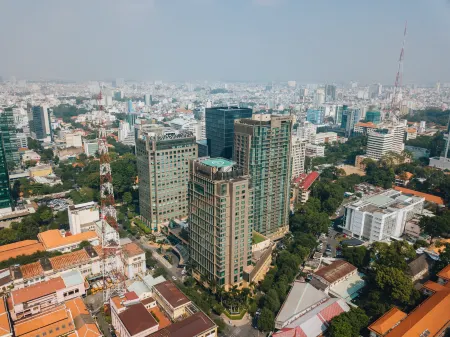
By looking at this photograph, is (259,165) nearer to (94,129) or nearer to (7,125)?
(7,125)

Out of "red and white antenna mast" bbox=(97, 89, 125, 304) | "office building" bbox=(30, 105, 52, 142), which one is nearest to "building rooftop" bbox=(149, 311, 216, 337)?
"red and white antenna mast" bbox=(97, 89, 125, 304)

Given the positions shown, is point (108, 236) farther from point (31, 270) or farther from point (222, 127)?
point (222, 127)

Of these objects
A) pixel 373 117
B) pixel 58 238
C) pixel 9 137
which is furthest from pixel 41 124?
pixel 373 117

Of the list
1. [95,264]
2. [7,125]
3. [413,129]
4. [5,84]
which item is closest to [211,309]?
[95,264]

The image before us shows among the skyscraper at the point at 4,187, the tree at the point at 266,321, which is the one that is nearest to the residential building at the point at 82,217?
the skyscraper at the point at 4,187

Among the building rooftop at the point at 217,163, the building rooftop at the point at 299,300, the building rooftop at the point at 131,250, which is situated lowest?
the building rooftop at the point at 299,300

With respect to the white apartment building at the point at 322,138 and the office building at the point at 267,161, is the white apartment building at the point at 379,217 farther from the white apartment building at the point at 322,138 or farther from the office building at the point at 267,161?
the white apartment building at the point at 322,138

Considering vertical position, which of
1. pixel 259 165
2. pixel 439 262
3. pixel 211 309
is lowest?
pixel 211 309
